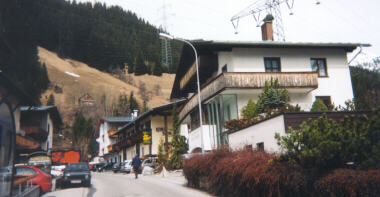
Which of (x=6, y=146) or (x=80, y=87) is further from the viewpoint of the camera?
(x=80, y=87)

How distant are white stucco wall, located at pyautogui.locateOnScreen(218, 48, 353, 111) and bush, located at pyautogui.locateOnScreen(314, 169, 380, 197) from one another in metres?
17.1

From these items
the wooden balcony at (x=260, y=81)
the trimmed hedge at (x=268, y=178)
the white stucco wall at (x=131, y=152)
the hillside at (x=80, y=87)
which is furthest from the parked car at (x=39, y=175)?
the hillside at (x=80, y=87)

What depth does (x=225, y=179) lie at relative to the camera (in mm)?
11180

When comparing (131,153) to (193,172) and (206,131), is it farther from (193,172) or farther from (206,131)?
(193,172)

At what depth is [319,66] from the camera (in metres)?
26.7

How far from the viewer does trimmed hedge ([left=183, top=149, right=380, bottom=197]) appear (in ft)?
21.9

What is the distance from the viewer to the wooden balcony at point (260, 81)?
22.9 m

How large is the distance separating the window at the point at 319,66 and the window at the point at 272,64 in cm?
276

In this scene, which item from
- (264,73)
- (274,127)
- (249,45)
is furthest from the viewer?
(249,45)

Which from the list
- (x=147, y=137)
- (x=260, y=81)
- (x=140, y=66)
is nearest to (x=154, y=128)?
(x=147, y=137)

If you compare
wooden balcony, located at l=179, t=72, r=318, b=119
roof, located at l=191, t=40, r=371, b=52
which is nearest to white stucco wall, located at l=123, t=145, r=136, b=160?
wooden balcony, located at l=179, t=72, r=318, b=119

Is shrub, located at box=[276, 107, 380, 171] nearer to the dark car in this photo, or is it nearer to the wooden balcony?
the dark car

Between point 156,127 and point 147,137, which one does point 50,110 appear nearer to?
point 147,137

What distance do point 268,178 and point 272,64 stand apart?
18.5m
